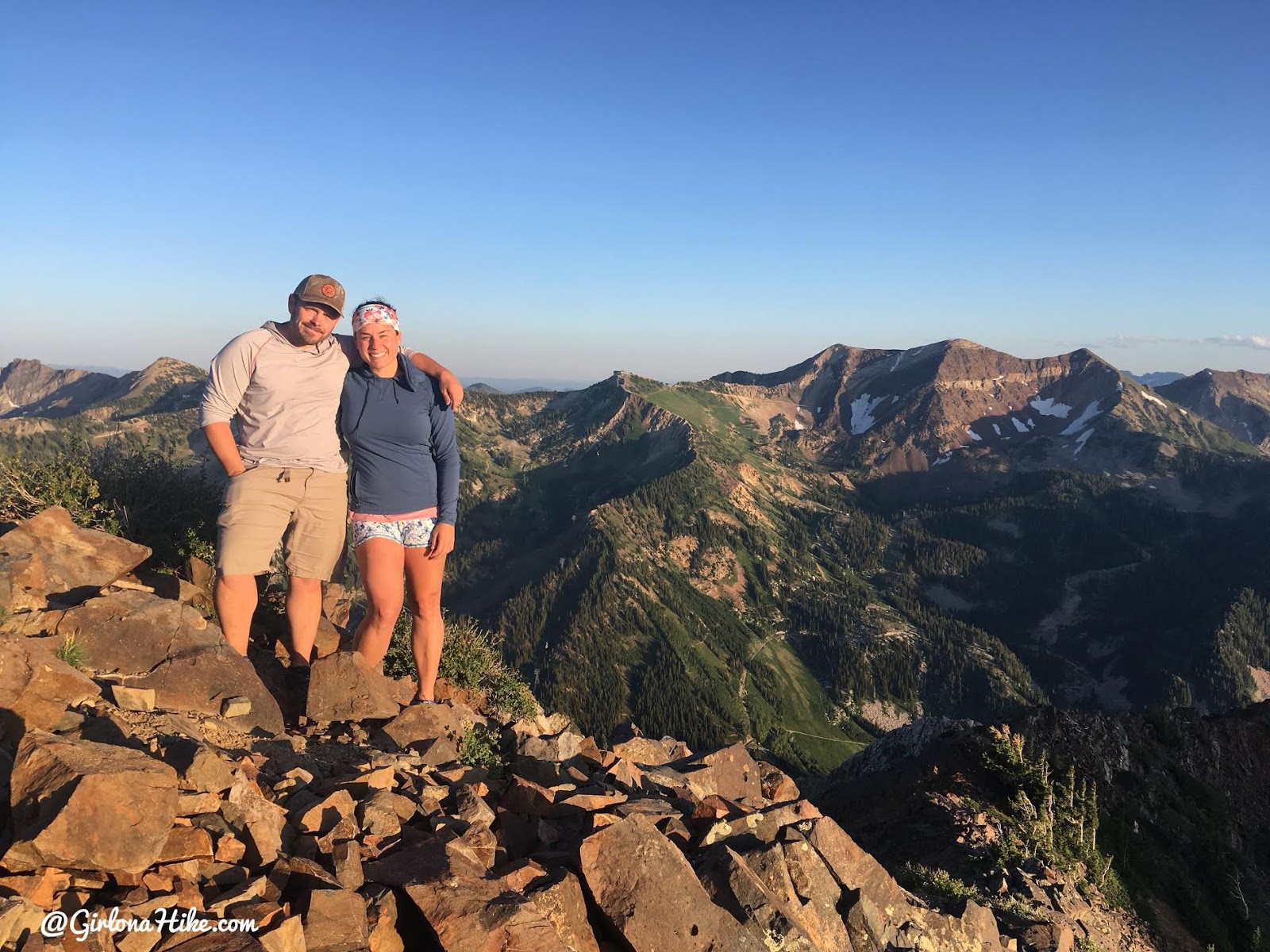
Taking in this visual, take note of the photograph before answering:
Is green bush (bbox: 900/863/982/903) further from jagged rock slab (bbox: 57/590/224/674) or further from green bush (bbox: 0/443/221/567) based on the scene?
green bush (bbox: 0/443/221/567)

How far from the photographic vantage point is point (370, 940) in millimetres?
4480

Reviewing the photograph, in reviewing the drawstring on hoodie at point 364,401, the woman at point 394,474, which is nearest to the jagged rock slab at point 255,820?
the woman at point 394,474

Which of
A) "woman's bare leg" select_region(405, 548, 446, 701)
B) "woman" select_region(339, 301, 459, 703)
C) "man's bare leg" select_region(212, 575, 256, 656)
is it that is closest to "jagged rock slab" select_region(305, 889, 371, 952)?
"woman" select_region(339, 301, 459, 703)

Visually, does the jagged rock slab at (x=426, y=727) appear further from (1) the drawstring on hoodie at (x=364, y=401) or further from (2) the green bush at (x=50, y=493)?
(2) the green bush at (x=50, y=493)

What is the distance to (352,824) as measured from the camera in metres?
5.56

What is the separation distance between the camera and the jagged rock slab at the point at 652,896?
17.6ft

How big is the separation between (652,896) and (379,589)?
562 centimetres

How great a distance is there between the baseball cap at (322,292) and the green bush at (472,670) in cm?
593

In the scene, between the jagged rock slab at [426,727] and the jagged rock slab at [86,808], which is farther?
the jagged rock slab at [426,727]

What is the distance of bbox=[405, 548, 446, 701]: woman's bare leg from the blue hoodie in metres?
0.85

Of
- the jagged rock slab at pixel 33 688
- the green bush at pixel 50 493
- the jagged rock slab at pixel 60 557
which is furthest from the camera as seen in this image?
the green bush at pixel 50 493

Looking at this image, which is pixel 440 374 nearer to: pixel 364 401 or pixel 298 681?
pixel 364 401

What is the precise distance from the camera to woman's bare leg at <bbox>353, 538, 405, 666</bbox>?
914 cm

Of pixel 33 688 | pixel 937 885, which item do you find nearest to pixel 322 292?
pixel 33 688
